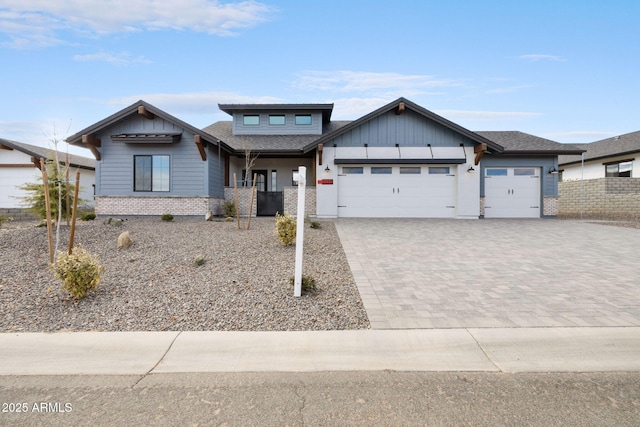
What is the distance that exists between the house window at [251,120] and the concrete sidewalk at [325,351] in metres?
17.4

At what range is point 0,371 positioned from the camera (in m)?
3.05

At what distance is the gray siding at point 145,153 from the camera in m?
15.4

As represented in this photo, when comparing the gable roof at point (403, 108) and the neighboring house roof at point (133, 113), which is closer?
the neighboring house roof at point (133, 113)

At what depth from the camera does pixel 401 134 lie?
1559cm

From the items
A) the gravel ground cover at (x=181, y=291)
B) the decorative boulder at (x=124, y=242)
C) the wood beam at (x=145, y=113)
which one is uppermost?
the wood beam at (x=145, y=113)

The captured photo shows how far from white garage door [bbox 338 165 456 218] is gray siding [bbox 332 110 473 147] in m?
1.20

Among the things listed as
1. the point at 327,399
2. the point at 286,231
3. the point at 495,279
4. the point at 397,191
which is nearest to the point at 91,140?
the point at 286,231

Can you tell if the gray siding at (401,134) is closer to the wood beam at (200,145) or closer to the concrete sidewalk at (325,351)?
the wood beam at (200,145)

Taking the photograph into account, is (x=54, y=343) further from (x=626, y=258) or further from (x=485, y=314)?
Answer: (x=626, y=258)

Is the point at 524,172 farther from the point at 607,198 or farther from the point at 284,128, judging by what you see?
the point at 284,128

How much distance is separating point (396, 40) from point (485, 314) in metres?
12.7

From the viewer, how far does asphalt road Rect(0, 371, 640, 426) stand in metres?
2.34

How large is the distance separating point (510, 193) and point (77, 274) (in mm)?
18283

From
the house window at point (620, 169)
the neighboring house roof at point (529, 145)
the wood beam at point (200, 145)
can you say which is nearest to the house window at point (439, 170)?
the neighboring house roof at point (529, 145)
